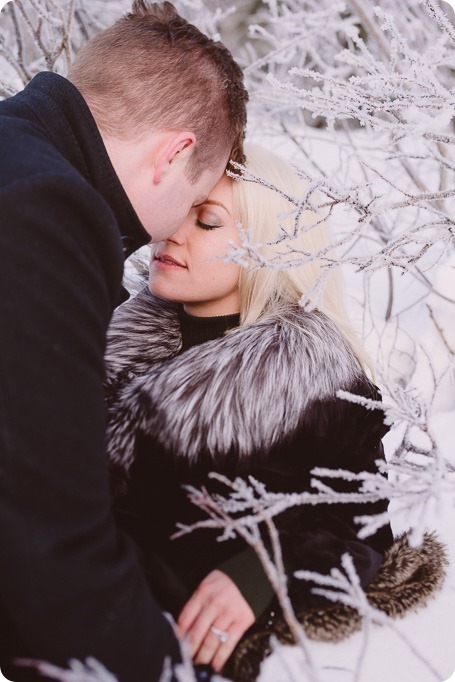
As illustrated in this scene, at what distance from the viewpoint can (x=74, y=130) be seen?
4.80ft

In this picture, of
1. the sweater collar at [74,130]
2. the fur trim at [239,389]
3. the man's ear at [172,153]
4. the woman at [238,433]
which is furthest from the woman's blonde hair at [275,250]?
the sweater collar at [74,130]

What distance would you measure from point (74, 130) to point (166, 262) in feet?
2.15

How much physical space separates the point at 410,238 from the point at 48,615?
3.76ft

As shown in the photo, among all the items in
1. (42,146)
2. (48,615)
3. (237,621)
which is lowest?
(237,621)

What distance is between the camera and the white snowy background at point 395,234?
1.27 m

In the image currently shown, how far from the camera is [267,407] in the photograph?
1674 millimetres

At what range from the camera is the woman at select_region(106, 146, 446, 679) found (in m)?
1.47

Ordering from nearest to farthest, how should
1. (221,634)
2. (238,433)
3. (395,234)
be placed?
(221,634)
(238,433)
(395,234)

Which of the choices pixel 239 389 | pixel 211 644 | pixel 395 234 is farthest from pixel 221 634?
pixel 395 234

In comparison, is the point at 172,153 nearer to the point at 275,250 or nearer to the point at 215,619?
the point at 275,250

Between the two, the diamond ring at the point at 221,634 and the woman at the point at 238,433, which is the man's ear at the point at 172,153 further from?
the diamond ring at the point at 221,634

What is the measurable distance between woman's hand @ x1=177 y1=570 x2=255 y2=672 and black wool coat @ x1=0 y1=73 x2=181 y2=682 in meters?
0.24

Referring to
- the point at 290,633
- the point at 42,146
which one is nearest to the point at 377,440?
the point at 290,633

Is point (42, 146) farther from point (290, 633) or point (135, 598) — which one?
point (290, 633)
